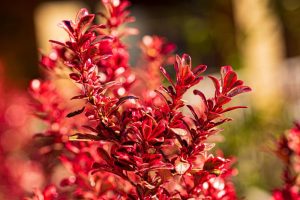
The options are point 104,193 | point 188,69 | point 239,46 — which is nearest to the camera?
A: point 188,69

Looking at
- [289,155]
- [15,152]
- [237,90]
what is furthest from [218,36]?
[237,90]

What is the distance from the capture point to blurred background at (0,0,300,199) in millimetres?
5797

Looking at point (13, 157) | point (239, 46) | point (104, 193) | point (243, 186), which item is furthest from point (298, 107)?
point (104, 193)

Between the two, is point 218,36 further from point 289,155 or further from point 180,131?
point 180,131

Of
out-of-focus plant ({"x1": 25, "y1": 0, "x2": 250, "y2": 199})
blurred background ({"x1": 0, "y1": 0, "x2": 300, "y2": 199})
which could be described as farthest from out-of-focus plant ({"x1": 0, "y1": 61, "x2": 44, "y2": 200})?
blurred background ({"x1": 0, "y1": 0, "x2": 300, "y2": 199})

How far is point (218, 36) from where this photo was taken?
5.82 metres

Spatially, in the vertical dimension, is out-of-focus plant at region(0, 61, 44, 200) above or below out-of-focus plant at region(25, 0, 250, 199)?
below

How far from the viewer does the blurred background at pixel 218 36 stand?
580 centimetres

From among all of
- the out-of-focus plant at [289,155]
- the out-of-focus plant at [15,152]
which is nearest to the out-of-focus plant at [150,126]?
the out-of-focus plant at [289,155]

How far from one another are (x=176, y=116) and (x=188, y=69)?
4.5 inches

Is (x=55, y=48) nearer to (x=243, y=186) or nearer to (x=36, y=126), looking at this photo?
(x=243, y=186)

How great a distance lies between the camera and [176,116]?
3.98 ft

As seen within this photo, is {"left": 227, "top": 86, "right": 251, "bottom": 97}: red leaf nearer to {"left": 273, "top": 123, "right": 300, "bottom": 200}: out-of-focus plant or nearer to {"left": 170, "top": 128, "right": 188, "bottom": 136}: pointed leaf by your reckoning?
{"left": 170, "top": 128, "right": 188, "bottom": 136}: pointed leaf

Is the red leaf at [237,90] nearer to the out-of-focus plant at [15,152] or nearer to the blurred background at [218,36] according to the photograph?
the out-of-focus plant at [15,152]
